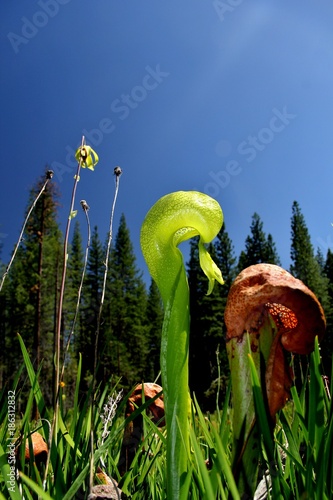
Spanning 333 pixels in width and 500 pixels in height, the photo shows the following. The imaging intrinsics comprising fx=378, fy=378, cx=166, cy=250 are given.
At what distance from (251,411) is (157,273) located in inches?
12.6

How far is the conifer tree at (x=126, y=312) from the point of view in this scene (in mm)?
37062

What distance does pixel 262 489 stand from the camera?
0.79m

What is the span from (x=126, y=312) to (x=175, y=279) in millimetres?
39784

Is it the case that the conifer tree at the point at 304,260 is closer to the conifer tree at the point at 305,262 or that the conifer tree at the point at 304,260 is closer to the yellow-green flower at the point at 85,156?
the conifer tree at the point at 305,262

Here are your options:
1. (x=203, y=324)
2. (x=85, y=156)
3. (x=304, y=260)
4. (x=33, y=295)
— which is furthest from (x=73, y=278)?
(x=85, y=156)

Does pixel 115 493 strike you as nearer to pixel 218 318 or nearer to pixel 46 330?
pixel 46 330

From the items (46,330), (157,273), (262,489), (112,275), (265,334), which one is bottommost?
(262,489)

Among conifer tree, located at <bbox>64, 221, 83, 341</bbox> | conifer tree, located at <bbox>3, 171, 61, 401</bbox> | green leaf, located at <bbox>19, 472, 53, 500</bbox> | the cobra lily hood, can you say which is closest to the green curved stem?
the cobra lily hood

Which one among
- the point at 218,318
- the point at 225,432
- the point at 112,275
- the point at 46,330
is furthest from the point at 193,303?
the point at 225,432

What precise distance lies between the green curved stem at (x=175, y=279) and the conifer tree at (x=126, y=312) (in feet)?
118

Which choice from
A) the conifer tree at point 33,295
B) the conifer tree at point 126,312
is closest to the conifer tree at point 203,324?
the conifer tree at point 126,312

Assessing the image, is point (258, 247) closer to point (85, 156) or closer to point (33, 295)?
point (33, 295)

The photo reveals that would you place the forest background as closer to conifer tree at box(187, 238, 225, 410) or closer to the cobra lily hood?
conifer tree at box(187, 238, 225, 410)

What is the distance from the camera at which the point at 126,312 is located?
1566 inches
